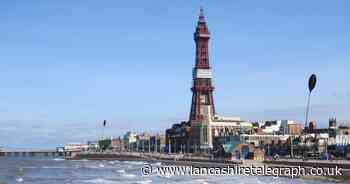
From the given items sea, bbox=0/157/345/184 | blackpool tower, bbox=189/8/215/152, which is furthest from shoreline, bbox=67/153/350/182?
blackpool tower, bbox=189/8/215/152

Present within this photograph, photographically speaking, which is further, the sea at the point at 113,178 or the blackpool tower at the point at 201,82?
the blackpool tower at the point at 201,82

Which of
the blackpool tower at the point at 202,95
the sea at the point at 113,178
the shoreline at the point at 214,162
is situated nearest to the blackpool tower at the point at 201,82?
the blackpool tower at the point at 202,95

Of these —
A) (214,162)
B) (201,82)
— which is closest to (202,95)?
(201,82)

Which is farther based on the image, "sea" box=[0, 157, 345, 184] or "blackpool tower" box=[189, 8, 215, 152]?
"blackpool tower" box=[189, 8, 215, 152]

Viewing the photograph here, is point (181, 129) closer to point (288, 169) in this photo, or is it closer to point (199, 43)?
point (199, 43)

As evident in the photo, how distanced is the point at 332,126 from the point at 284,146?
2109cm

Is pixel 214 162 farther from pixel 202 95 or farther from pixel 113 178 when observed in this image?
pixel 202 95

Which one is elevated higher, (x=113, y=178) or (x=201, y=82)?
(x=201, y=82)

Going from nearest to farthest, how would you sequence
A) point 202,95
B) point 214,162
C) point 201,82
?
1. point 214,162
2. point 201,82
3. point 202,95

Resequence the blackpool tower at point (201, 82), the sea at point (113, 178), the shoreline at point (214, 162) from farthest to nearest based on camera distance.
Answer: the blackpool tower at point (201, 82)
the shoreline at point (214, 162)
the sea at point (113, 178)

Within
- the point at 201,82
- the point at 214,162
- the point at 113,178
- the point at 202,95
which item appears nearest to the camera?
the point at 113,178

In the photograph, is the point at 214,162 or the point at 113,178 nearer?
the point at 113,178

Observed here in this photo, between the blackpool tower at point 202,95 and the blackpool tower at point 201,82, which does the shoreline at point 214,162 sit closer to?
the blackpool tower at point 202,95

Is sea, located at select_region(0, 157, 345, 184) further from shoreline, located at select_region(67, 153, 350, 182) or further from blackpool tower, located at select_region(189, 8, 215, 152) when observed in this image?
blackpool tower, located at select_region(189, 8, 215, 152)
